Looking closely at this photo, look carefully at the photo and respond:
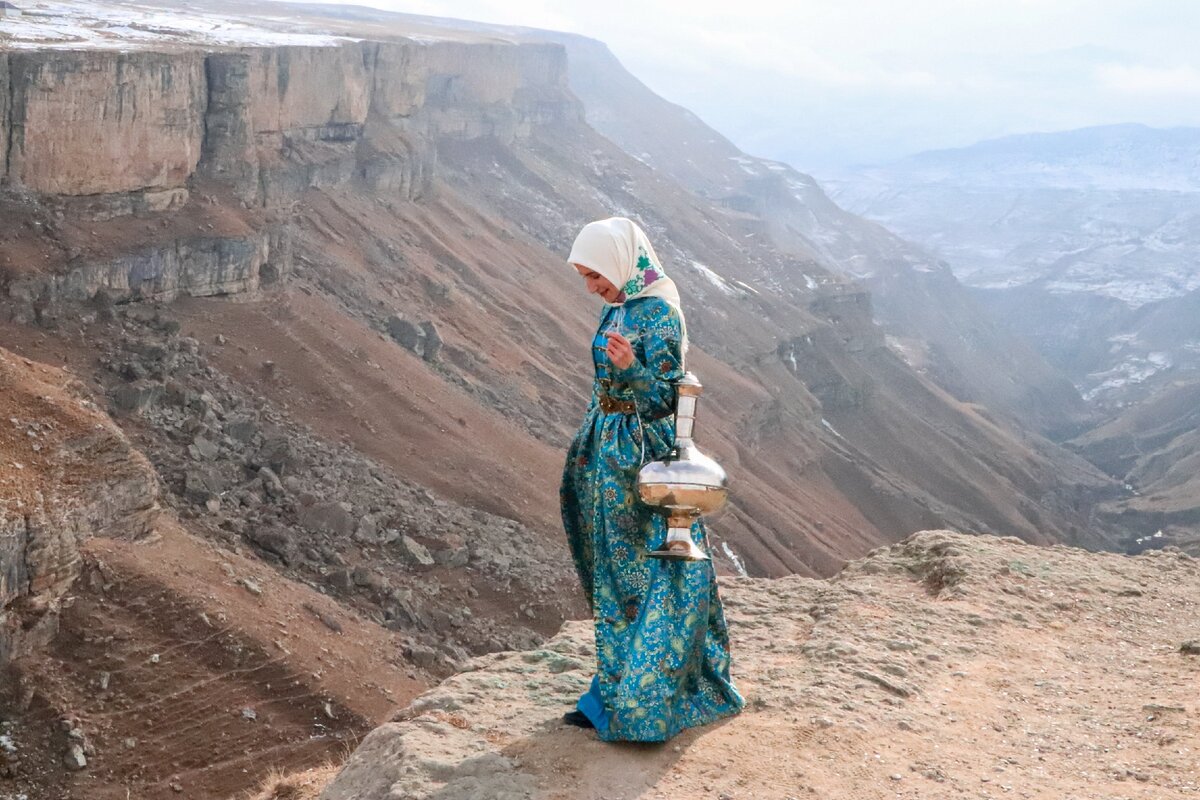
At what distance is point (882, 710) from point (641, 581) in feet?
4.54

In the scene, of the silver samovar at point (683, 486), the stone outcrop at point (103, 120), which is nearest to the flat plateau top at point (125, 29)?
the stone outcrop at point (103, 120)

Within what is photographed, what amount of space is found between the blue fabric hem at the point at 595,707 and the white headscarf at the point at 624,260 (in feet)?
4.74

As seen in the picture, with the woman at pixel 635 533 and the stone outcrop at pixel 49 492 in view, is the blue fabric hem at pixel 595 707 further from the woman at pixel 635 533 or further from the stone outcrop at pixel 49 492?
the stone outcrop at pixel 49 492

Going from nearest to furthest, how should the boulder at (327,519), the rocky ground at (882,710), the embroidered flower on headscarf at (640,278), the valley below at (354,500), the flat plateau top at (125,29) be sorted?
the rocky ground at (882,710), the embroidered flower on headscarf at (640,278), the valley below at (354,500), the boulder at (327,519), the flat plateau top at (125,29)

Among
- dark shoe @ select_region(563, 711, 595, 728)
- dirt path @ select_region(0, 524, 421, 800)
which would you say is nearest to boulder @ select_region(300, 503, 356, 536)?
dirt path @ select_region(0, 524, 421, 800)

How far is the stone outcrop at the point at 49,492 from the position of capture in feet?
39.6

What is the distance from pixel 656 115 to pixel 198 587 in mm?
93993

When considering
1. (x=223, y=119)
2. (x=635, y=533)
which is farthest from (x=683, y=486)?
(x=223, y=119)

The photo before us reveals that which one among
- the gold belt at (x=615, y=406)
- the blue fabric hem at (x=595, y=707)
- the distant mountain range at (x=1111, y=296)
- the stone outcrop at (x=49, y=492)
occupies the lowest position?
the distant mountain range at (x=1111, y=296)

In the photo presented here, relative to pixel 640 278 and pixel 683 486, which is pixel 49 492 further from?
pixel 683 486

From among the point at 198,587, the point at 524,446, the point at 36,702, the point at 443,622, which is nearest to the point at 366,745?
Answer: the point at 36,702

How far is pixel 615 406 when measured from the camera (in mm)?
5504

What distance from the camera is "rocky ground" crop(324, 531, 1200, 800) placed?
5.20m

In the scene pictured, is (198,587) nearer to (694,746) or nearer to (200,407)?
(200,407)
